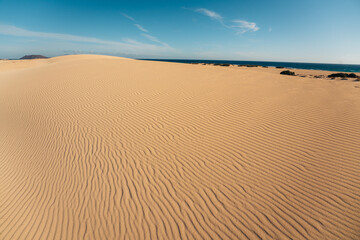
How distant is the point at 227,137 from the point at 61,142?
5811 mm

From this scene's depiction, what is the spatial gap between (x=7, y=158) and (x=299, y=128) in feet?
32.3

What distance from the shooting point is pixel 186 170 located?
13.7ft

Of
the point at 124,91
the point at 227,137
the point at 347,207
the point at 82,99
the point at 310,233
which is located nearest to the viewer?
the point at 310,233

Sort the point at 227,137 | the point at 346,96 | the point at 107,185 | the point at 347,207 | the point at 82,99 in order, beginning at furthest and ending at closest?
the point at 82,99
the point at 346,96
the point at 227,137
the point at 107,185
the point at 347,207

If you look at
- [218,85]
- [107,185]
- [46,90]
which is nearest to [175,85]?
[218,85]

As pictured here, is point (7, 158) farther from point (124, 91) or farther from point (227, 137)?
point (227, 137)

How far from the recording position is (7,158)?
5293 mm

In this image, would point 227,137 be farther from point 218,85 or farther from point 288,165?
Result: point 218,85

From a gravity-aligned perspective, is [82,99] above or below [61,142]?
above

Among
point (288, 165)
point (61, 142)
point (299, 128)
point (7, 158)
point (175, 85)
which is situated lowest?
point (7, 158)

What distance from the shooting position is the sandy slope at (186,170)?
294cm

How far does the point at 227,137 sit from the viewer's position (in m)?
5.26

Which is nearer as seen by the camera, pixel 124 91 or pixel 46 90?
pixel 124 91

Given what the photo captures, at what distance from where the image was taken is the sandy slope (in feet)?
9.66
